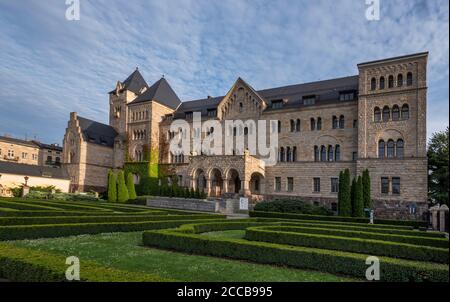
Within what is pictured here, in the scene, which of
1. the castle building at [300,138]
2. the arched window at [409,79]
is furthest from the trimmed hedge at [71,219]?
the arched window at [409,79]

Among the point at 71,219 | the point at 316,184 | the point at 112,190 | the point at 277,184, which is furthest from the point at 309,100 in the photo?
the point at 71,219

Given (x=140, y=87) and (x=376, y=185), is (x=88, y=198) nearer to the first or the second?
(x=140, y=87)

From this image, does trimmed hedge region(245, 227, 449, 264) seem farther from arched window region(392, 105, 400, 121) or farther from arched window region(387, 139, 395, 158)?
arched window region(392, 105, 400, 121)

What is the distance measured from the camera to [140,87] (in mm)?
65438

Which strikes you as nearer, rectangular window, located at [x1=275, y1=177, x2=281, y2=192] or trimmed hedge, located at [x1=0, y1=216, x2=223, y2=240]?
trimmed hedge, located at [x1=0, y1=216, x2=223, y2=240]

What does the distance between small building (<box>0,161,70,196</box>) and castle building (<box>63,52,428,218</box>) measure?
7.40ft

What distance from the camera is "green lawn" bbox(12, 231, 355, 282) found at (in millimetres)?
10156

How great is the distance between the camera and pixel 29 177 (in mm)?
49844

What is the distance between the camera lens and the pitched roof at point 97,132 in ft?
194

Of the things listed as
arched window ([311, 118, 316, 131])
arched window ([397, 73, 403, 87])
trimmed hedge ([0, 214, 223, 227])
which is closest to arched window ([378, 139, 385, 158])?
arched window ([397, 73, 403, 87])

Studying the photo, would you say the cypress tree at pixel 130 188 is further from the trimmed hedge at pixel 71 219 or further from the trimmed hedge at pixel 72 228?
the trimmed hedge at pixel 72 228

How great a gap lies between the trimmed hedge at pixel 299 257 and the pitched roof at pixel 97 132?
4933 cm

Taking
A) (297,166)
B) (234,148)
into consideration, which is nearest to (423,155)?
(297,166)

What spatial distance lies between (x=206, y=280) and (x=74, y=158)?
55155 mm
